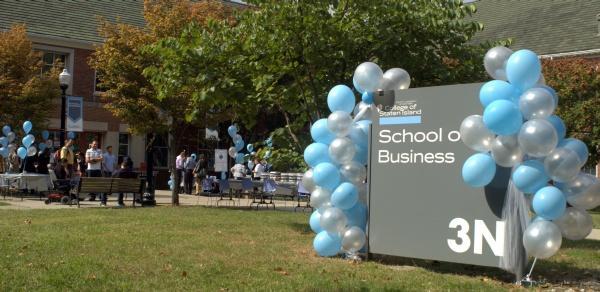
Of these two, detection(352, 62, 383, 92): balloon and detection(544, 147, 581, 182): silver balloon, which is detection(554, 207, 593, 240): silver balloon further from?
detection(352, 62, 383, 92): balloon

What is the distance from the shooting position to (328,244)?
9.43 m

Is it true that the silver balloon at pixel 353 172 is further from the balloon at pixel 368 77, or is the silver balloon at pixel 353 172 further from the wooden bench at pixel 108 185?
the wooden bench at pixel 108 185

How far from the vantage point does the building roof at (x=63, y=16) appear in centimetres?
3027

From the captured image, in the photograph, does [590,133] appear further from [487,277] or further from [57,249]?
[57,249]

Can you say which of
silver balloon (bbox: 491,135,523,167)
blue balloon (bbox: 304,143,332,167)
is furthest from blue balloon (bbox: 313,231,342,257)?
silver balloon (bbox: 491,135,523,167)

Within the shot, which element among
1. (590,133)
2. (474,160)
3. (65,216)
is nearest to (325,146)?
(474,160)

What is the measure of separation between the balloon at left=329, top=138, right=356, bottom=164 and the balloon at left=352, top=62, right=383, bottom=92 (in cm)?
79

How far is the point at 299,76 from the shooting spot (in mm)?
12672

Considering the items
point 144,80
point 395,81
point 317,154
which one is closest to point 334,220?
point 317,154

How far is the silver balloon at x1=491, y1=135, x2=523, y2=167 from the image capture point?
7605 mm

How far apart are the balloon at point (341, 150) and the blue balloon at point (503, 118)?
2222 mm

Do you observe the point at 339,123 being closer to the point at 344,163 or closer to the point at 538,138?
the point at 344,163

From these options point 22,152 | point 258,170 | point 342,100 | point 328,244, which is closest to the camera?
point 328,244

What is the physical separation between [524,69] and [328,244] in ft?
11.9
